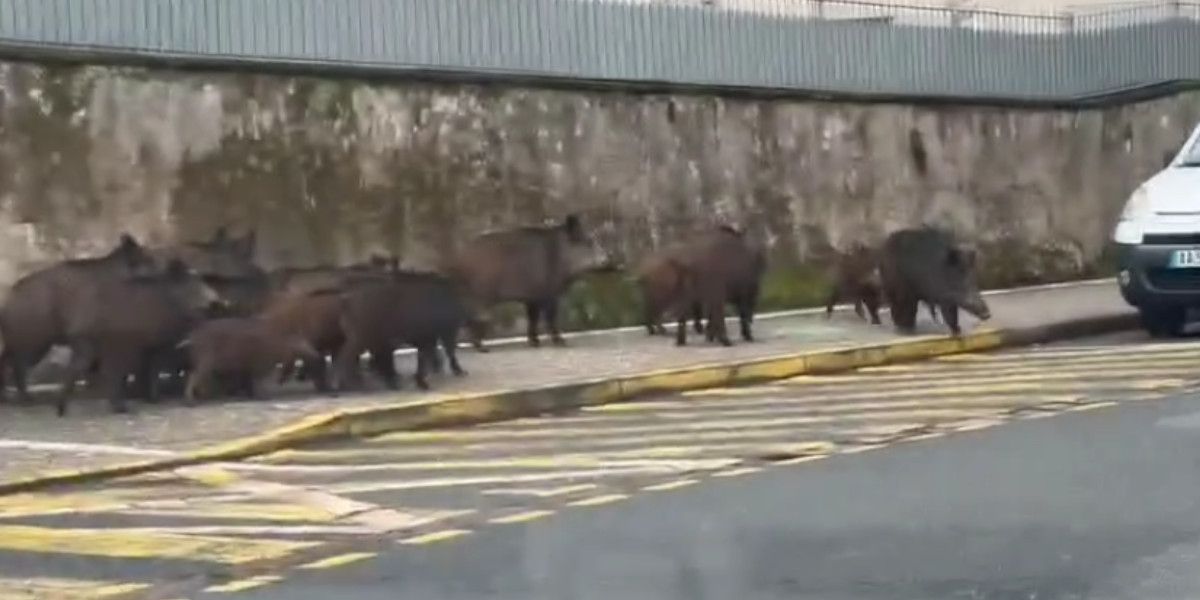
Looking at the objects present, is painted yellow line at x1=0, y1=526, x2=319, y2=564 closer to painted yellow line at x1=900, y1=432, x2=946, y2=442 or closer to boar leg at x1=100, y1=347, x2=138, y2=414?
boar leg at x1=100, y1=347, x2=138, y2=414

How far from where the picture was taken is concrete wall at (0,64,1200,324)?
54.9 feet

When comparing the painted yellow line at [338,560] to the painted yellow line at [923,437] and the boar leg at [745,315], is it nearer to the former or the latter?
the painted yellow line at [923,437]

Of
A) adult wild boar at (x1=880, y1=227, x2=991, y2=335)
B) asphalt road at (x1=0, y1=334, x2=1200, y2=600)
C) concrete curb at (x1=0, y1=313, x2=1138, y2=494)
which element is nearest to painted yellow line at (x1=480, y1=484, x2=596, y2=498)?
asphalt road at (x1=0, y1=334, x2=1200, y2=600)

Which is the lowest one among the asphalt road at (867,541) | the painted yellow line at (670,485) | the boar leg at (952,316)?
the asphalt road at (867,541)

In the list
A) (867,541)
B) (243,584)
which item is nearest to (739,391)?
(867,541)

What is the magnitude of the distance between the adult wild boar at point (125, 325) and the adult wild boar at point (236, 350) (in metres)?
0.15

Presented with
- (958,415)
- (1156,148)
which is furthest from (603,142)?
(1156,148)

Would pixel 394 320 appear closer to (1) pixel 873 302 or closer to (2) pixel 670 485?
(2) pixel 670 485

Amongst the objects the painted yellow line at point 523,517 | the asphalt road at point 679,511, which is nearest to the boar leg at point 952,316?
the asphalt road at point 679,511

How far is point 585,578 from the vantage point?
30.6ft

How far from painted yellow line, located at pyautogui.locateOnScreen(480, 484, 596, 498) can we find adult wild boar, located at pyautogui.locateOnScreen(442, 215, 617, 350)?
6228 mm

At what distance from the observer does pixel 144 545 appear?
10.2 m

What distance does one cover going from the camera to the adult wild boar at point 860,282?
20406 mm

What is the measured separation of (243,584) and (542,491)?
2.64 meters
